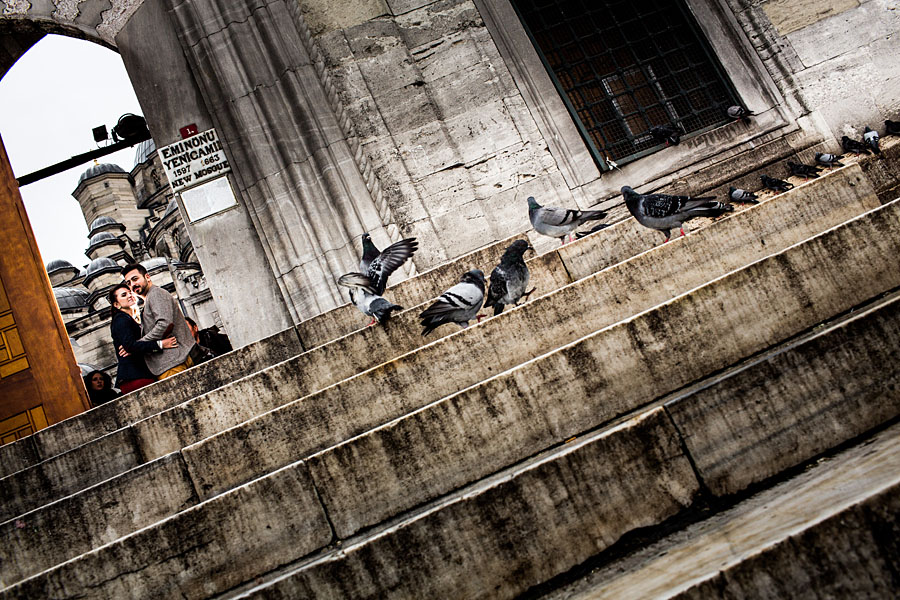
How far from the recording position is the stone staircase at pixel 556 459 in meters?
2.21

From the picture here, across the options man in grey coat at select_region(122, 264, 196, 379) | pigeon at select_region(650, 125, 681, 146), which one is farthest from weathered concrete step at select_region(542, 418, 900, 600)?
pigeon at select_region(650, 125, 681, 146)

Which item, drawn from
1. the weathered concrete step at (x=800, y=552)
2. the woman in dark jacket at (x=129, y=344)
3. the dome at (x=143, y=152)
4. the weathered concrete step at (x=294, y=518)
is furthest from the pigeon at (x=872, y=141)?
the dome at (x=143, y=152)

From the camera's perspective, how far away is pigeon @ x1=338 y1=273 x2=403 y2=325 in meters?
4.35

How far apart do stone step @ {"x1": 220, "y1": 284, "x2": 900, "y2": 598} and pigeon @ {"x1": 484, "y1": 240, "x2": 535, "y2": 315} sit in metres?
1.95

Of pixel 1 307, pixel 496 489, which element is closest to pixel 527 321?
pixel 496 489

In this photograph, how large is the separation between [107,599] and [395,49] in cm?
695

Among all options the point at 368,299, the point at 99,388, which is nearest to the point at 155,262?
the point at 99,388

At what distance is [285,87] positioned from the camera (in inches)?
297

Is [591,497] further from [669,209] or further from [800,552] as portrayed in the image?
[669,209]

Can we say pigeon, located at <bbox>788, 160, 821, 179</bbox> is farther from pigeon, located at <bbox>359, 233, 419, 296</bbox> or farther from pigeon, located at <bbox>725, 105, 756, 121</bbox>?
pigeon, located at <bbox>359, 233, 419, 296</bbox>

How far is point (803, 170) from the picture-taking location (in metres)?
7.00

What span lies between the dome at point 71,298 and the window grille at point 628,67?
27.2m

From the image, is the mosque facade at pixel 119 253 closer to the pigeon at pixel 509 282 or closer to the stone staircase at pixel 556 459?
the pigeon at pixel 509 282

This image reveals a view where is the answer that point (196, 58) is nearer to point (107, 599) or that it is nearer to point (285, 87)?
point (285, 87)
